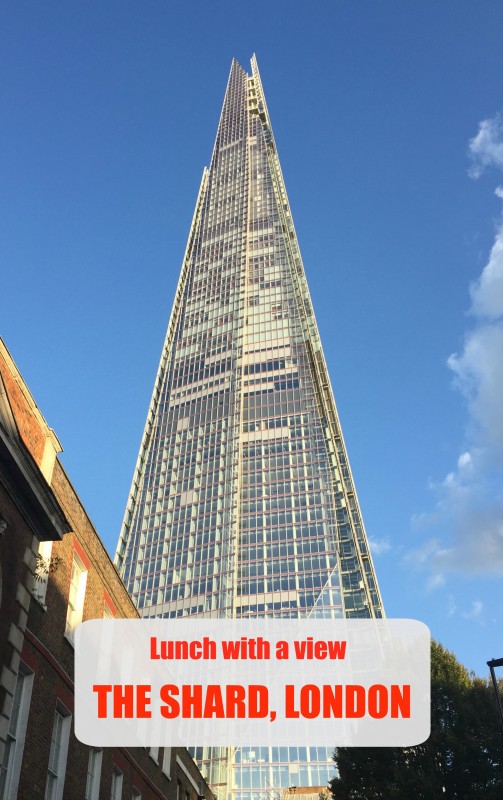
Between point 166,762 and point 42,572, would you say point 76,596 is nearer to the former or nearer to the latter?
point 42,572

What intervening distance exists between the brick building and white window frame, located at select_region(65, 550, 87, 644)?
34mm

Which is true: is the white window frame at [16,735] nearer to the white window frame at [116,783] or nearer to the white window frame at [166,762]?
the white window frame at [116,783]

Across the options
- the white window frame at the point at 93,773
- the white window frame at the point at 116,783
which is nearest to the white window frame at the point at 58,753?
the white window frame at the point at 93,773

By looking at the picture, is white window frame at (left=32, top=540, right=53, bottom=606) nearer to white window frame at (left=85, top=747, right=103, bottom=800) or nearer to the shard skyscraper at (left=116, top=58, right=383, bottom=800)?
white window frame at (left=85, top=747, right=103, bottom=800)

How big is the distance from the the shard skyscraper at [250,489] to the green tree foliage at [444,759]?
3374 inches

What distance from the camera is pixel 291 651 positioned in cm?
11625

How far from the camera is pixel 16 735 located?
18328 millimetres

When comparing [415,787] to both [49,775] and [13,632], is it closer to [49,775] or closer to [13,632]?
[49,775]

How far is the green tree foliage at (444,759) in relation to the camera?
32781 mm

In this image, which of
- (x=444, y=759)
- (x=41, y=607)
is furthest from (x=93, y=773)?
(x=444, y=759)

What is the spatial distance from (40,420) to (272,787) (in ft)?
356

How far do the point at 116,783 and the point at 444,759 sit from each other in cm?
1586

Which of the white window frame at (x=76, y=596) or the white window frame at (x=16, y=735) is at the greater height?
the white window frame at (x=76, y=596)

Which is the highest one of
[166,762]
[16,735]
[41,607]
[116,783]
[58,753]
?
[41,607]
